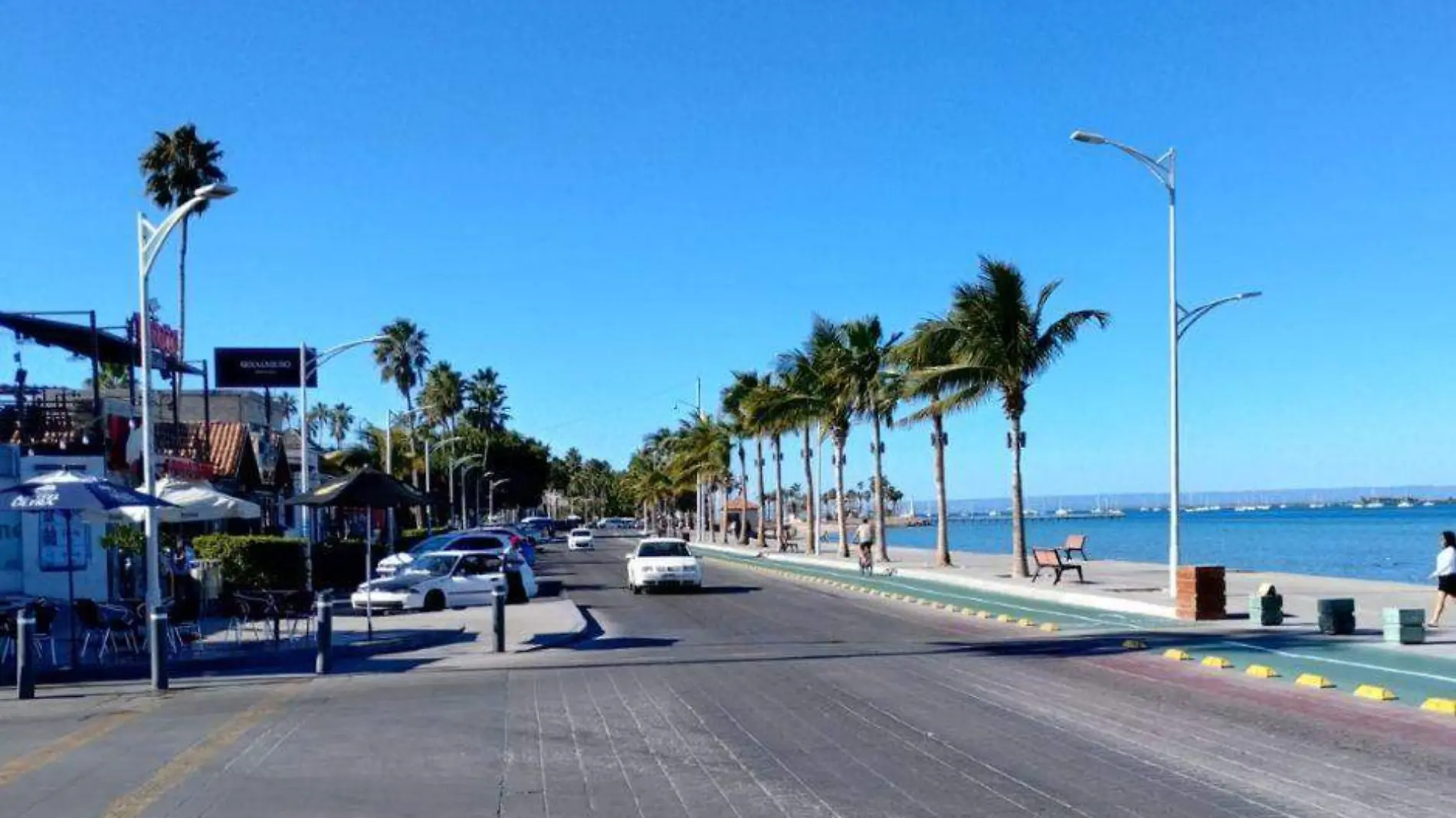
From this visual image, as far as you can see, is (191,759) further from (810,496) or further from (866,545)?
(810,496)

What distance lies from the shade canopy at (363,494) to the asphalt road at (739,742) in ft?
20.6

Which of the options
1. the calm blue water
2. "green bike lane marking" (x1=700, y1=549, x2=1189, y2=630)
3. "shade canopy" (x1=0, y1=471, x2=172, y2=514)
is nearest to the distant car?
"green bike lane marking" (x1=700, y1=549, x2=1189, y2=630)

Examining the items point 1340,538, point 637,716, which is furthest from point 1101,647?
point 1340,538

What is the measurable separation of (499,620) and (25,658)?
6.43 metres

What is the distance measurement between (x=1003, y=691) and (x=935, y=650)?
4.52 meters

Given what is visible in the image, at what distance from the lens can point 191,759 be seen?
34.9ft

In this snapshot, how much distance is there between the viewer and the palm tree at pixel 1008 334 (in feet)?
108

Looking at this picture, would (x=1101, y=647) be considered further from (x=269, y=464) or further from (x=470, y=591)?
(x=269, y=464)

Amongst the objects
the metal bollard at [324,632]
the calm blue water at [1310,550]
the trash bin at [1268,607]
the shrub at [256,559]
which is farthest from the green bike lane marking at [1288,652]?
the calm blue water at [1310,550]

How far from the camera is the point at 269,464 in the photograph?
43469 millimetres

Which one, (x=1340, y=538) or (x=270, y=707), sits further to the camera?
(x=1340, y=538)

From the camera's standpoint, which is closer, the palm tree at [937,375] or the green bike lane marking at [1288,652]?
the green bike lane marking at [1288,652]

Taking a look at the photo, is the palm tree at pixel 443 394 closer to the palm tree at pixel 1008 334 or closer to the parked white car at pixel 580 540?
the parked white car at pixel 580 540

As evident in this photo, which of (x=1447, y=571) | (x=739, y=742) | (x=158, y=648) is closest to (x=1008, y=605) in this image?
(x=1447, y=571)
